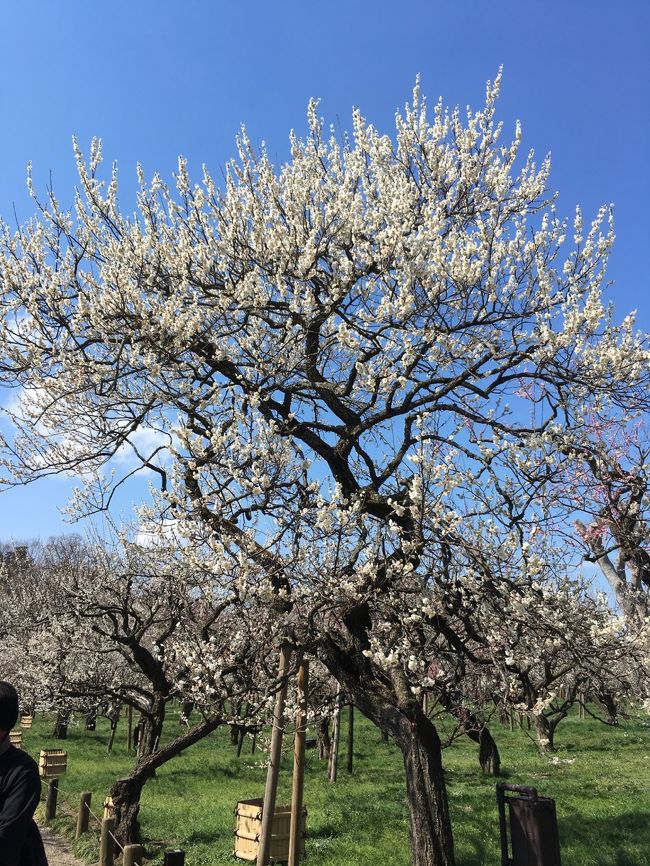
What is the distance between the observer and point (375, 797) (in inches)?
494

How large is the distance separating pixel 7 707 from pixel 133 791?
7.88 m

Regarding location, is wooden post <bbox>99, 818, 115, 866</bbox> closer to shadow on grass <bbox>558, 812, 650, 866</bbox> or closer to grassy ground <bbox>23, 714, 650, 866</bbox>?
grassy ground <bbox>23, 714, 650, 866</bbox>

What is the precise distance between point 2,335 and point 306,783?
42.2 feet

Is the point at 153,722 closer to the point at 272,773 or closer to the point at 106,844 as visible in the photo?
the point at 106,844

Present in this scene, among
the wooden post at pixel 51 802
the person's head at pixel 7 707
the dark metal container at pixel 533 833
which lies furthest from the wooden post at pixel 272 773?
the wooden post at pixel 51 802

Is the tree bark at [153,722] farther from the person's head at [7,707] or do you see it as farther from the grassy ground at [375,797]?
the person's head at [7,707]

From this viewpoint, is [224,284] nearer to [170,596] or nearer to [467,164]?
[467,164]

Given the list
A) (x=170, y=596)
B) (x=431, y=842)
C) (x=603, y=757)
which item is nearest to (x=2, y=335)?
(x=170, y=596)

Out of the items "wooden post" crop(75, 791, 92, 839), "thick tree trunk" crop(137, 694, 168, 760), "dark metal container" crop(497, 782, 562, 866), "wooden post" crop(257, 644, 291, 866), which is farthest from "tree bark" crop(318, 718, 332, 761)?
"dark metal container" crop(497, 782, 562, 866)

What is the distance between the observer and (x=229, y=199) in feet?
27.9

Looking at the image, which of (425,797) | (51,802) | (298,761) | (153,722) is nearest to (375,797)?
(153,722)

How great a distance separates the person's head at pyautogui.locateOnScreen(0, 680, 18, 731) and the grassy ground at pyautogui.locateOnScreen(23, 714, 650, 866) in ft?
21.5

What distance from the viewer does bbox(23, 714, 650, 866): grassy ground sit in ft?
29.3

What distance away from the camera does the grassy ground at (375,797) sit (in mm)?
8938
